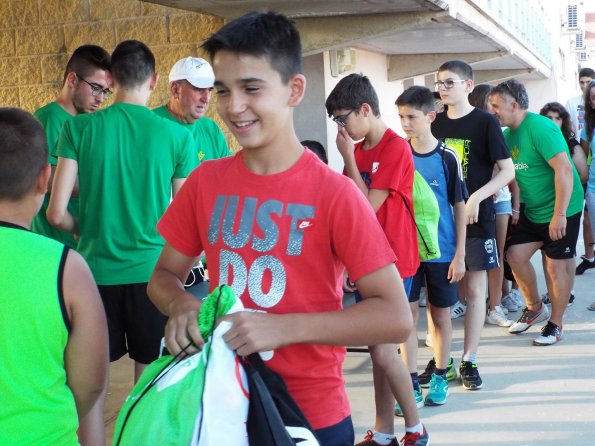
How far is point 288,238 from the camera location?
211 cm

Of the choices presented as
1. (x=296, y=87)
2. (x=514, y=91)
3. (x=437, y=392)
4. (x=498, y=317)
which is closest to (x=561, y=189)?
(x=514, y=91)

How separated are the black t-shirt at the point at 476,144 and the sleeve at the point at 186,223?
3979mm

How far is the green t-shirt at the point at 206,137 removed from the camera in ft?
18.2

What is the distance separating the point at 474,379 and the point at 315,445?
12.9 feet

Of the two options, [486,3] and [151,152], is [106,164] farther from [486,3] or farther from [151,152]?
[486,3]

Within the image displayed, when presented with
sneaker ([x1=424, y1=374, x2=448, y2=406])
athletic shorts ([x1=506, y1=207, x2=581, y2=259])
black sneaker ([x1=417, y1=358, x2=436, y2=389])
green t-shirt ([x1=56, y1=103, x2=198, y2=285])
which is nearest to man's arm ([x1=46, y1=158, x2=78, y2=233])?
green t-shirt ([x1=56, y1=103, x2=198, y2=285])

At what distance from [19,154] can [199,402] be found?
3.00 feet

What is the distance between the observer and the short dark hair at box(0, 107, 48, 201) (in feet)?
7.29

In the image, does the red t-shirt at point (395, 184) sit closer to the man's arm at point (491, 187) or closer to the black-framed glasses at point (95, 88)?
the man's arm at point (491, 187)

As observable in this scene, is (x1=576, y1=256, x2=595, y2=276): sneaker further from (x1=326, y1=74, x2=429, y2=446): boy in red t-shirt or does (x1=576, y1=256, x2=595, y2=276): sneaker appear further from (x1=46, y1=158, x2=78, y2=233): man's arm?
(x1=46, y1=158, x2=78, y2=233): man's arm

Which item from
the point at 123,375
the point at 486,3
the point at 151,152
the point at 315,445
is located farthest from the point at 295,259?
the point at 486,3

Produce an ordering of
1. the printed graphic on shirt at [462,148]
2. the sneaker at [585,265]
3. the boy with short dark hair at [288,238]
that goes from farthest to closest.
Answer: the sneaker at [585,265] < the printed graphic on shirt at [462,148] < the boy with short dark hair at [288,238]

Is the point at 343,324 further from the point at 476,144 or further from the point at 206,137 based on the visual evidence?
the point at 476,144

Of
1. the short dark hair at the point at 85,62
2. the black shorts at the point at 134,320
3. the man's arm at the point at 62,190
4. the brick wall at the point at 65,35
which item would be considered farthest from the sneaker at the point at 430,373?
the short dark hair at the point at 85,62
